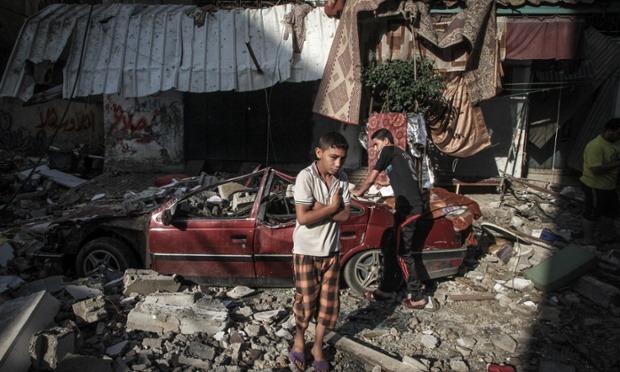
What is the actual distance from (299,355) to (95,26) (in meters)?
8.85

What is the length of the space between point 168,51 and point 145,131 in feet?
6.35

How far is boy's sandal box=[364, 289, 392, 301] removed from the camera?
17.1 ft

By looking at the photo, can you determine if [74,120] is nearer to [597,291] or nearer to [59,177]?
[59,177]

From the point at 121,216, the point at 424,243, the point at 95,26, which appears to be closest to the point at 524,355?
the point at 424,243

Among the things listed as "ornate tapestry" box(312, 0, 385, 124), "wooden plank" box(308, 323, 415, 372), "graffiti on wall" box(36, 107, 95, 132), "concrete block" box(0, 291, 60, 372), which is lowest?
"wooden plank" box(308, 323, 415, 372)

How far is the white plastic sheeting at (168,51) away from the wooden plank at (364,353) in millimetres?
6234

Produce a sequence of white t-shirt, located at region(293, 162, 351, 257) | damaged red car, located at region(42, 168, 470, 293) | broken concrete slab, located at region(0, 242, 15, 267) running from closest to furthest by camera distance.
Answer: white t-shirt, located at region(293, 162, 351, 257), damaged red car, located at region(42, 168, 470, 293), broken concrete slab, located at region(0, 242, 15, 267)

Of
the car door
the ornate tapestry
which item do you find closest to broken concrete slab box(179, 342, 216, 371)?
the car door

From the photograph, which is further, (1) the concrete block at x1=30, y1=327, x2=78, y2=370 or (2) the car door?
(2) the car door

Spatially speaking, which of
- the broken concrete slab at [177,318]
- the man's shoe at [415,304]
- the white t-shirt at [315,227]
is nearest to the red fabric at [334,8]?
the man's shoe at [415,304]

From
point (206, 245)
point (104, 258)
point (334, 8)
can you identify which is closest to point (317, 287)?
point (206, 245)

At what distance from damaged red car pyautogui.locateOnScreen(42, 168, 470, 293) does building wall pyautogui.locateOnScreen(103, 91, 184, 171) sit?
5194 mm

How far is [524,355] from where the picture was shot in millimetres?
4242

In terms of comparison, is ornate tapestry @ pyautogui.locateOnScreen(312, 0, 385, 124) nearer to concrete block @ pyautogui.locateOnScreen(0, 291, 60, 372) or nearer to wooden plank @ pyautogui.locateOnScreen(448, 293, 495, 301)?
wooden plank @ pyautogui.locateOnScreen(448, 293, 495, 301)
